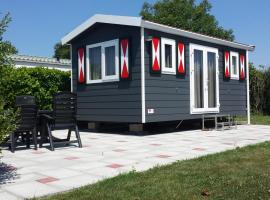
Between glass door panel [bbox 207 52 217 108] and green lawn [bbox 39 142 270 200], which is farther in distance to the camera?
glass door panel [bbox 207 52 217 108]

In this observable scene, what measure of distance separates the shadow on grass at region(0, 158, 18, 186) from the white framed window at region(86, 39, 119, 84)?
5.12m

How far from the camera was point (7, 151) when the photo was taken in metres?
6.84

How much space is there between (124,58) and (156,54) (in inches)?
32.5

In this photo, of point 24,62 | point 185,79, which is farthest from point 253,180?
point 24,62

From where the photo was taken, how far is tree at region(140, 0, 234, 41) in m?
38.7

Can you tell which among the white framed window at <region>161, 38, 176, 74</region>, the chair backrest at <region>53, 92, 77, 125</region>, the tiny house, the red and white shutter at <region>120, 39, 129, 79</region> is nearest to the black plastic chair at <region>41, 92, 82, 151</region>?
the chair backrest at <region>53, 92, 77, 125</region>

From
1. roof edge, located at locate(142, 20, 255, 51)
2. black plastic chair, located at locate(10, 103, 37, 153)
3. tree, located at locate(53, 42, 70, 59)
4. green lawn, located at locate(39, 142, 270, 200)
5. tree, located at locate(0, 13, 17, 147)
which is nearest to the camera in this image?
green lawn, located at locate(39, 142, 270, 200)

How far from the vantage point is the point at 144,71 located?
369 inches

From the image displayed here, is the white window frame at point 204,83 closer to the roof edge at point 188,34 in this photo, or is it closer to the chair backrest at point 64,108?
the roof edge at point 188,34

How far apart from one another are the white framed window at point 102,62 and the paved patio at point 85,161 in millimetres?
2380

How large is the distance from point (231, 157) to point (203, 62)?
616cm

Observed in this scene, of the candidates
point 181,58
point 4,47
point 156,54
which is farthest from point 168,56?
point 4,47

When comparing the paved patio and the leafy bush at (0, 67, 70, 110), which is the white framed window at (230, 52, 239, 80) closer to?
the paved patio

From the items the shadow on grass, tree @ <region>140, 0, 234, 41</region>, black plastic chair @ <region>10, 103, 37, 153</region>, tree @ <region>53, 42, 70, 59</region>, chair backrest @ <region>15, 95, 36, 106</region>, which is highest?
tree @ <region>140, 0, 234, 41</region>
